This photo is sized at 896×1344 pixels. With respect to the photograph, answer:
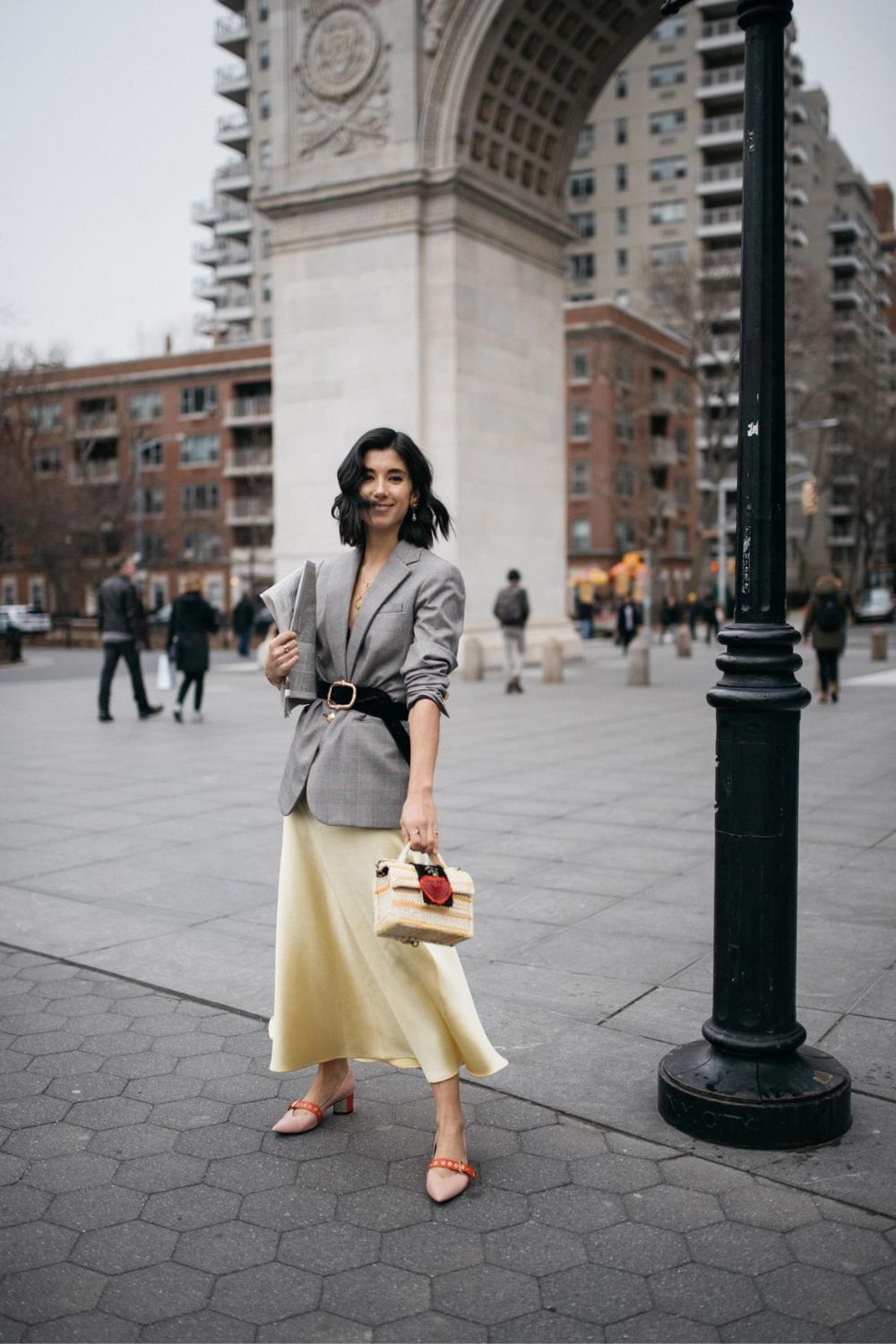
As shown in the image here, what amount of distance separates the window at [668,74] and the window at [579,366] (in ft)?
72.9

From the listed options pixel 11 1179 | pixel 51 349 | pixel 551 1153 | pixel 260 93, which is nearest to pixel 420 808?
pixel 551 1153

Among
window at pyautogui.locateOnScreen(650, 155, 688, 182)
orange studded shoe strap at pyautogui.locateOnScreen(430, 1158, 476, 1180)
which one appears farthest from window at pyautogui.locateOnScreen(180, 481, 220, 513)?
orange studded shoe strap at pyautogui.locateOnScreen(430, 1158, 476, 1180)

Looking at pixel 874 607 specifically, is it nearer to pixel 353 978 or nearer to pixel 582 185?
pixel 582 185

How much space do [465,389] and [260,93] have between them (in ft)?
204

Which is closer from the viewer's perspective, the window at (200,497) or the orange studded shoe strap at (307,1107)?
the orange studded shoe strap at (307,1107)

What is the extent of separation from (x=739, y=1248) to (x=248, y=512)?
6618cm

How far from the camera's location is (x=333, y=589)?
3473 millimetres

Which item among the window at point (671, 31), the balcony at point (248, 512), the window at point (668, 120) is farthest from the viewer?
the window at point (668, 120)

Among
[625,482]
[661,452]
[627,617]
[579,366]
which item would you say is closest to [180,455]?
[579,366]

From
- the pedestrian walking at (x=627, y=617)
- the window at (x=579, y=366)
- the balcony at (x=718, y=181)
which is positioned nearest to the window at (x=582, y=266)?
the balcony at (x=718, y=181)

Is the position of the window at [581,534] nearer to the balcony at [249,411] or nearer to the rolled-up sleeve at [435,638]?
the balcony at [249,411]

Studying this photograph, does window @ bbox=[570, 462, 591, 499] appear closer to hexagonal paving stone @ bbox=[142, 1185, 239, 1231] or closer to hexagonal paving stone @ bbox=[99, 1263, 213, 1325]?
hexagonal paving stone @ bbox=[142, 1185, 239, 1231]

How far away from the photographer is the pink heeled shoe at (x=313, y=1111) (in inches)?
140

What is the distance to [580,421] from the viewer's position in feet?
205
